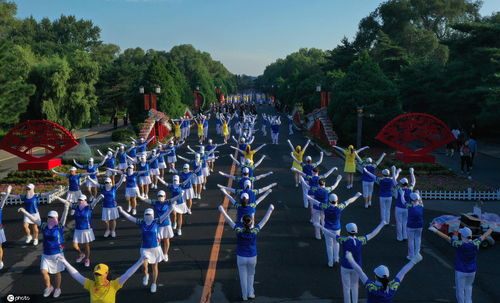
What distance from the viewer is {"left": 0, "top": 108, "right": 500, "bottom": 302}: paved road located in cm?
876

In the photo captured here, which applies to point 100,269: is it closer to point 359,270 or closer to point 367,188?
point 359,270

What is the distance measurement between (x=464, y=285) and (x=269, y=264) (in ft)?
14.5

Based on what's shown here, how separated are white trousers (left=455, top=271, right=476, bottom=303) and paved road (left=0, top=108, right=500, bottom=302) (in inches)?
26.0

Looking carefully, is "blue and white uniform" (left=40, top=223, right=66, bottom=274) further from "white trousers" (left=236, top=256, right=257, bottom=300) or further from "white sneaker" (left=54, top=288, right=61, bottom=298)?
"white trousers" (left=236, top=256, right=257, bottom=300)

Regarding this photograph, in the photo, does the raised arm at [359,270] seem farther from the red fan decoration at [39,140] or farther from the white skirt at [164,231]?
the red fan decoration at [39,140]

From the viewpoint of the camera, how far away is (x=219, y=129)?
40.9 metres

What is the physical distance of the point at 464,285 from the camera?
780 cm

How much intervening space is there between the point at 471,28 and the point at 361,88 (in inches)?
433

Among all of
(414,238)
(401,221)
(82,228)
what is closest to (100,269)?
(82,228)

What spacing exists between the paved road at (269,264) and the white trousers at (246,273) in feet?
0.95

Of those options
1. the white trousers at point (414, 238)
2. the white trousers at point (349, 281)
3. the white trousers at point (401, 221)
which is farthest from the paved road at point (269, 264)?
the white trousers at point (349, 281)

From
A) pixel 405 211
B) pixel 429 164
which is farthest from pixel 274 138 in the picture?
pixel 405 211

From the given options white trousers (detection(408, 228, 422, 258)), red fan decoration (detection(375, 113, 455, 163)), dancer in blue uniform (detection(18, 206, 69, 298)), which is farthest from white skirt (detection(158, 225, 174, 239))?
red fan decoration (detection(375, 113, 455, 163))

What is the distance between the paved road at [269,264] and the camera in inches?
345
